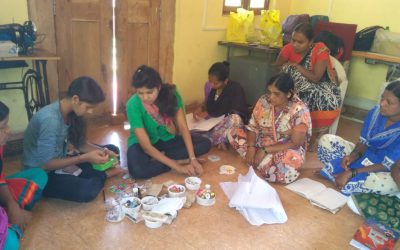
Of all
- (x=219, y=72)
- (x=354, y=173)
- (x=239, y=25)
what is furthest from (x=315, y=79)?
(x=239, y=25)

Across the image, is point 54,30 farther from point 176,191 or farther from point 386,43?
point 386,43

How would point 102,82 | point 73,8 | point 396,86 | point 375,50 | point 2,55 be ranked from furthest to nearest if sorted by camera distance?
point 375,50 < point 102,82 < point 73,8 < point 2,55 < point 396,86

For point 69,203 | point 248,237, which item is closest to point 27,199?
point 69,203

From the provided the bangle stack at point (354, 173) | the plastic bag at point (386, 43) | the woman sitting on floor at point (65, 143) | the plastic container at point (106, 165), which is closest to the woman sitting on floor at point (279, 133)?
the bangle stack at point (354, 173)

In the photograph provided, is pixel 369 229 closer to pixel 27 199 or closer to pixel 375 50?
pixel 27 199

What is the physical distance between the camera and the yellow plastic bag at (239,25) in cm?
386

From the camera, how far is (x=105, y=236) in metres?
1.68

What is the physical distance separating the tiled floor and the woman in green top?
0.35 meters

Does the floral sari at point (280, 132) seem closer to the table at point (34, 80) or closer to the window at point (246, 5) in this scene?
the table at point (34, 80)

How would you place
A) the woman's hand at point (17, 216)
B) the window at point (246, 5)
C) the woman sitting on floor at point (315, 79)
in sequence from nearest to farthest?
1. the woman's hand at point (17, 216)
2. the woman sitting on floor at point (315, 79)
3. the window at point (246, 5)

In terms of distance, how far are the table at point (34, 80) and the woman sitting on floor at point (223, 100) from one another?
123cm

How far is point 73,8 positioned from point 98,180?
156 centimetres

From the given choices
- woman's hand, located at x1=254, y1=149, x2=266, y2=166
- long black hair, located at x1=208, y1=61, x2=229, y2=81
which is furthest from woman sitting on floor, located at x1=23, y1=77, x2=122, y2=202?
long black hair, located at x1=208, y1=61, x2=229, y2=81

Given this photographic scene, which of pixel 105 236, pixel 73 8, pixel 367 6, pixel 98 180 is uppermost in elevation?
pixel 367 6
